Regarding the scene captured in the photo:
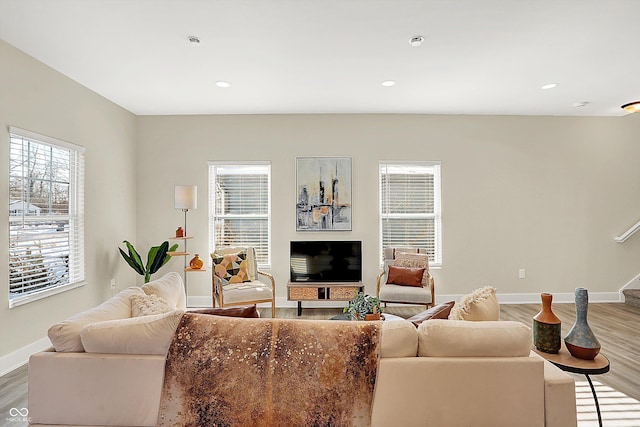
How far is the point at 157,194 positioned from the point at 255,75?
2.51 meters

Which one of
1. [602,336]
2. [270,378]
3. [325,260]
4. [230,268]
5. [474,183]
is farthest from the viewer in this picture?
[474,183]

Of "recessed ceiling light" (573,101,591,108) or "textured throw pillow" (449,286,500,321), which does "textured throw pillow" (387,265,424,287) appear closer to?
"textured throw pillow" (449,286,500,321)

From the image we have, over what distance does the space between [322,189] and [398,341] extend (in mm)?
3668

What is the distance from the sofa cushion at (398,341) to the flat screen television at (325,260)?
10.8 feet

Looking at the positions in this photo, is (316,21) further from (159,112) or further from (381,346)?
(159,112)

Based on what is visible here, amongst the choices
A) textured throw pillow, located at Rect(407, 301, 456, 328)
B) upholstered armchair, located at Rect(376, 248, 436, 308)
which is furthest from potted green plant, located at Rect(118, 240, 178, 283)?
textured throw pillow, located at Rect(407, 301, 456, 328)

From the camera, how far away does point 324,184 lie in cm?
511

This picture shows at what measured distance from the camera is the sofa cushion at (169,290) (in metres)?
2.42

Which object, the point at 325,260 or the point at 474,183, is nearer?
the point at 325,260

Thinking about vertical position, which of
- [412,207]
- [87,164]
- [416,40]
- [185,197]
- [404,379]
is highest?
[416,40]

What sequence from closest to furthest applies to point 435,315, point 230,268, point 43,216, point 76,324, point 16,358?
point 76,324 → point 435,315 → point 16,358 → point 43,216 → point 230,268

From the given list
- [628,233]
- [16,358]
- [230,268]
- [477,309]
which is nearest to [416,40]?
[477,309]

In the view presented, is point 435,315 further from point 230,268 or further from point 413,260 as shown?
point 230,268

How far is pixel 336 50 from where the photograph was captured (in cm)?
312
